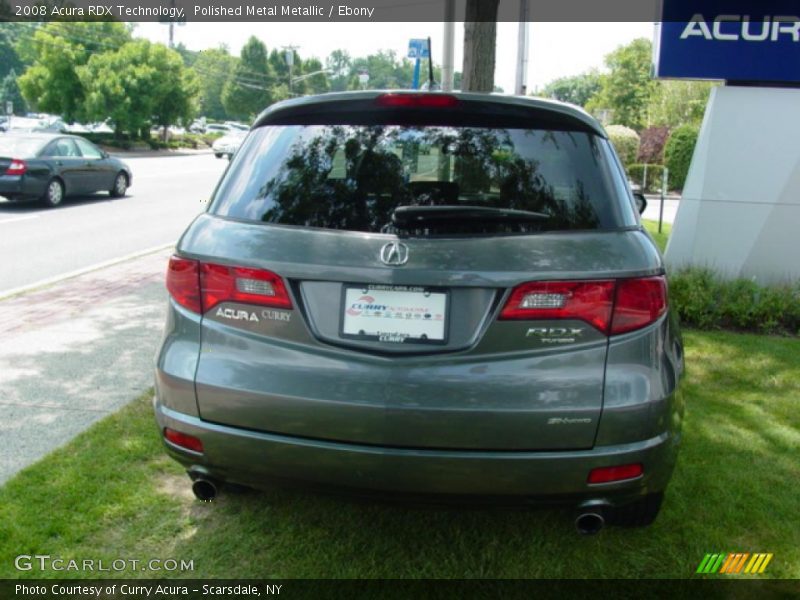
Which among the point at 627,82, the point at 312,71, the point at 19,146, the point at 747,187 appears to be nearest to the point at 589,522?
the point at 747,187

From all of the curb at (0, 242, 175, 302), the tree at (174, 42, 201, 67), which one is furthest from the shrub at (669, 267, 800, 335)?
the tree at (174, 42, 201, 67)

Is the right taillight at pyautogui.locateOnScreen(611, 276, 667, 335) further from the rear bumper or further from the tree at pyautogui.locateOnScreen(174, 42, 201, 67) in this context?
the tree at pyautogui.locateOnScreen(174, 42, 201, 67)

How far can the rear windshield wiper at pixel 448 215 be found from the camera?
8.46 feet

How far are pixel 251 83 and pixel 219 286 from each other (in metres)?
95.7

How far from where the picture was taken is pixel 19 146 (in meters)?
15.5

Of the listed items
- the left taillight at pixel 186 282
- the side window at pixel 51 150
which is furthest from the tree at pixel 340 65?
the left taillight at pixel 186 282

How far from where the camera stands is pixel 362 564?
3.03 m

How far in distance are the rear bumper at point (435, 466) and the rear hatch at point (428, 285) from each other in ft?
0.13

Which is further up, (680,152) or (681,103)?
(681,103)

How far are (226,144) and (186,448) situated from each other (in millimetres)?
40109

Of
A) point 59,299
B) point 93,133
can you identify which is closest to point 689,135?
point 59,299

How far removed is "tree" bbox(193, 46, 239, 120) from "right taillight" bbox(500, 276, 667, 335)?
331ft

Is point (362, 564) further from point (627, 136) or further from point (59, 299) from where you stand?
point (627, 136)

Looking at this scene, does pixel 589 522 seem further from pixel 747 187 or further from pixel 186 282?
pixel 747 187
